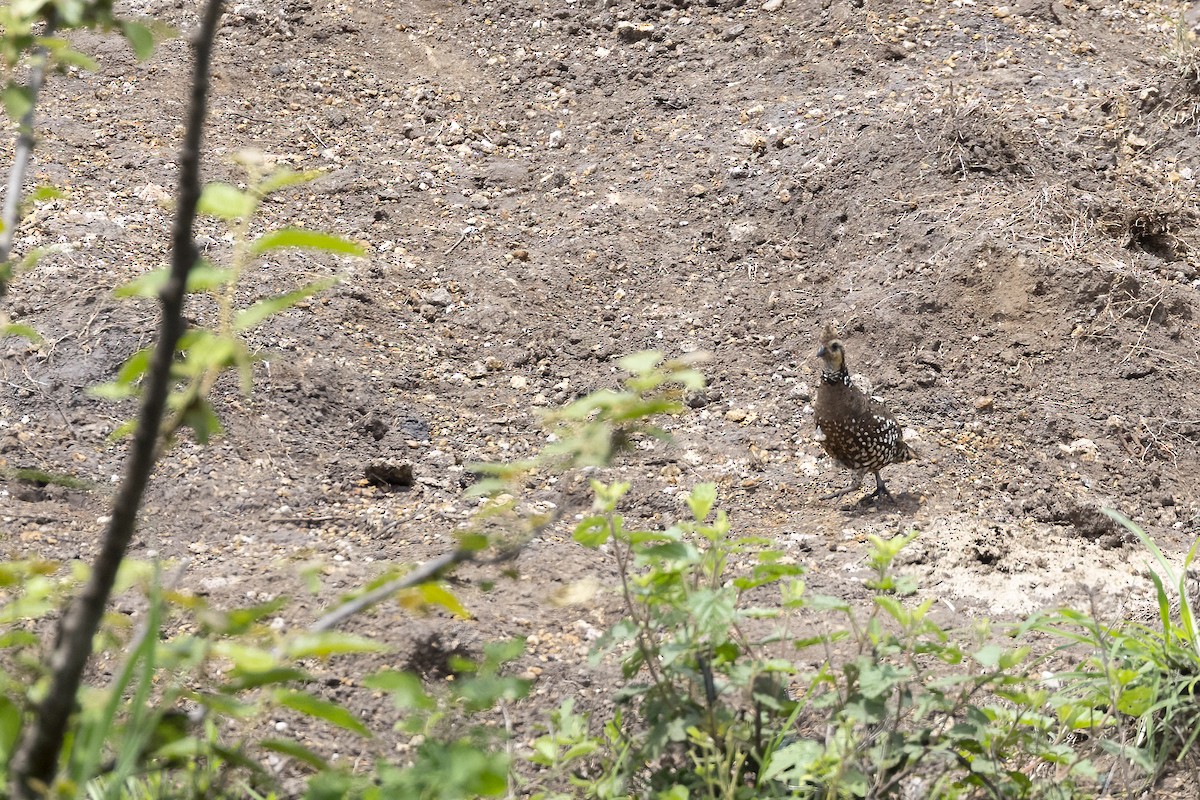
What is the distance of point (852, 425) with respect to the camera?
513cm

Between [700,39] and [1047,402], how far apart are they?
12.7ft

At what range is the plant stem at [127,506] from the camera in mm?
1519

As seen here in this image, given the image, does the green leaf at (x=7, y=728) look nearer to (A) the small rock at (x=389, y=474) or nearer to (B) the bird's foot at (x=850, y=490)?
(A) the small rock at (x=389, y=474)

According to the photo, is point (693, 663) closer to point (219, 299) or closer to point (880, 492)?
point (219, 299)

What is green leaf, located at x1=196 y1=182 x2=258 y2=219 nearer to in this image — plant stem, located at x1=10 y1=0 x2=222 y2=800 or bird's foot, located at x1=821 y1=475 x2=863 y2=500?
plant stem, located at x1=10 y1=0 x2=222 y2=800

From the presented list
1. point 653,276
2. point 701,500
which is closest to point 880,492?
point 653,276

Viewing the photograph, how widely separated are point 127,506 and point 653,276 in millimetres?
5336

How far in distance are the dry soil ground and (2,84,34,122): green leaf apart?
2280 millimetres

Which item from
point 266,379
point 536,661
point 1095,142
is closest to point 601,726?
point 536,661

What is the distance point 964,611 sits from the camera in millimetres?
4375

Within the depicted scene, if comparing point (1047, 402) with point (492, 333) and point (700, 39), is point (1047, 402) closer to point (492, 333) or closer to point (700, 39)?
point (492, 333)

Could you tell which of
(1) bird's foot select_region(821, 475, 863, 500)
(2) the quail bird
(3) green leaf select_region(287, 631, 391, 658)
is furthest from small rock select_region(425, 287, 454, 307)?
(3) green leaf select_region(287, 631, 391, 658)

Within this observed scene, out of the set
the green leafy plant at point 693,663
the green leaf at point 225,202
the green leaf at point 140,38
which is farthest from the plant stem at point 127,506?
the green leafy plant at point 693,663

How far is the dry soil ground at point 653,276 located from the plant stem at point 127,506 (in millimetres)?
2083
